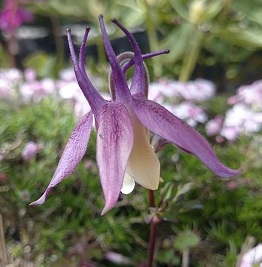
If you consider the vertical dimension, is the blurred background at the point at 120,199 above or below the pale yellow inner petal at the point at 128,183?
below

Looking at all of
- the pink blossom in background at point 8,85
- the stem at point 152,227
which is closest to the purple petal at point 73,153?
the stem at point 152,227

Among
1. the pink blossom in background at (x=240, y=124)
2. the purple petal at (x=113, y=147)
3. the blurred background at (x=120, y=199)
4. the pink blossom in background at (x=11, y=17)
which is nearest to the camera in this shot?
the purple petal at (x=113, y=147)

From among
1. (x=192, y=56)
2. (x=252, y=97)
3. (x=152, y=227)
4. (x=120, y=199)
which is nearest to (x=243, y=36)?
(x=192, y=56)

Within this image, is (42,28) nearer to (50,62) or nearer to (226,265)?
(50,62)

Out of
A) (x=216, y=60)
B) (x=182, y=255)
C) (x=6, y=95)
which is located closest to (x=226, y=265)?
(x=182, y=255)

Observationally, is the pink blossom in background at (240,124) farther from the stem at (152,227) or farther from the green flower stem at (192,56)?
the green flower stem at (192,56)

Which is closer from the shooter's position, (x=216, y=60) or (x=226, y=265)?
(x=226, y=265)

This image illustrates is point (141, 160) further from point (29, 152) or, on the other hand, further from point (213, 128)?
point (213, 128)

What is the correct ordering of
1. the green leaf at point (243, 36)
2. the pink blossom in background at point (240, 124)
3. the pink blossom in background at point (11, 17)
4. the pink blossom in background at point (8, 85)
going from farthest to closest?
the pink blossom in background at point (11, 17) < the green leaf at point (243, 36) < the pink blossom in background at point (8, 85) < the pink blossom in background at point (240, 124)
